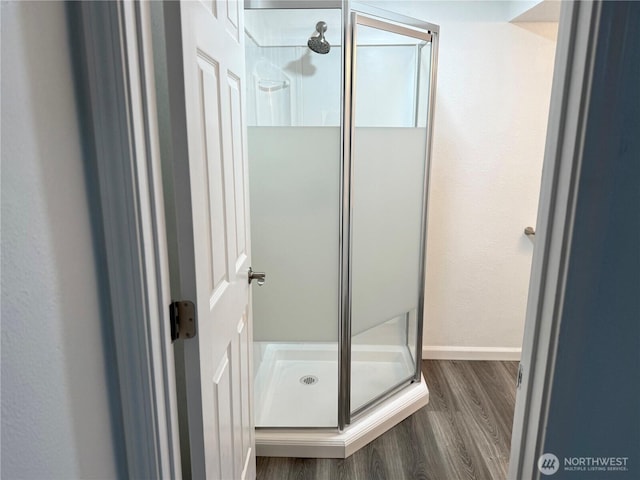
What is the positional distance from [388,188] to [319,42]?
0.77 meters

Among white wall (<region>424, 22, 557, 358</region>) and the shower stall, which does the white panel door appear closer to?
the shower stall

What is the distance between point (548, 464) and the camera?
0.91m

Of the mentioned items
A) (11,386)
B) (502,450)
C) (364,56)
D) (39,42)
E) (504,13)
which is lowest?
(502,450)

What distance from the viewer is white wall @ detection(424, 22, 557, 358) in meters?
2.46

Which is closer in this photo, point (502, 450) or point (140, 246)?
point (140, 246)

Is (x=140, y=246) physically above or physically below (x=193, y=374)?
above

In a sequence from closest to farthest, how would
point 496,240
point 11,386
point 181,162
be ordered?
point 11,386 < point 181,162 < point 496,240

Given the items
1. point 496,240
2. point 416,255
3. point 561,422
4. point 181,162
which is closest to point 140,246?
point 181,162

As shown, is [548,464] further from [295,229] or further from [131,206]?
[295,229]

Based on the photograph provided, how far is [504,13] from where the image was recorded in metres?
2.42

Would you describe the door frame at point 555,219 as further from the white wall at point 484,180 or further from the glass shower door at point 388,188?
the white wall at point 484,180

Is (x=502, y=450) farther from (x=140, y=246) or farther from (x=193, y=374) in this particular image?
(x=140, y=246)

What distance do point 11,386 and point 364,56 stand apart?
6.89ft

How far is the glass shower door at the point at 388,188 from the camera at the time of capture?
2.03 metres
